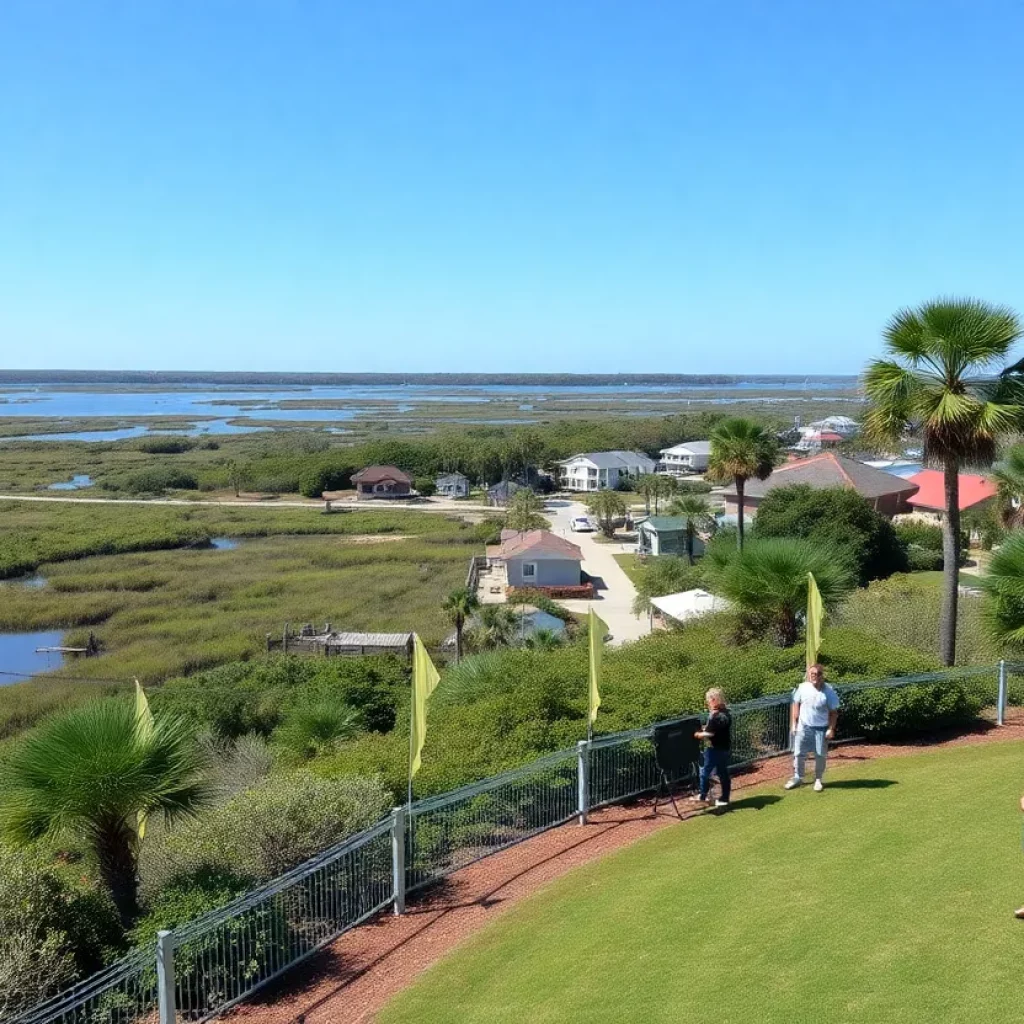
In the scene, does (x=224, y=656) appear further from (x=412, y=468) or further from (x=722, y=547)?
(x=412, y=468)

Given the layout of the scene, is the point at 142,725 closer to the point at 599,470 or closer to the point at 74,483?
the point at 599,470

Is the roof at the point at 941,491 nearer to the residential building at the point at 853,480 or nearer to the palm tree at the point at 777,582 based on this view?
the residential building at the point at 853,480

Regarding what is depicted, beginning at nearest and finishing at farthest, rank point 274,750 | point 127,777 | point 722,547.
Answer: point 127,777 → point 274,750 → point 722,547

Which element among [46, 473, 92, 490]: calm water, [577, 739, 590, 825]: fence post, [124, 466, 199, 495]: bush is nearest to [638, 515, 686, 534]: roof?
[577, 739, 590, 825]: fence post

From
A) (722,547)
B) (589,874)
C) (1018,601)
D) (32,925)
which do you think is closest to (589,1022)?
(589,874)

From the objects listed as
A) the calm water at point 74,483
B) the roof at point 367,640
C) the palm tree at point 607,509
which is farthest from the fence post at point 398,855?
the calm water at point 74,483

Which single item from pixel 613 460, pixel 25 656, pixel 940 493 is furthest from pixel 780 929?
pixel 613 460
